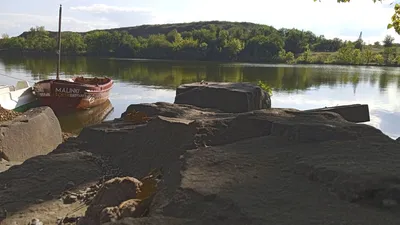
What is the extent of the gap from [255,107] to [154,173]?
5.51 m

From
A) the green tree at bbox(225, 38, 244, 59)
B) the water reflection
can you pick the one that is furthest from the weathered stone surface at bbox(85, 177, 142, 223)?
the green tree at bbox(225, 38, 244, 59)

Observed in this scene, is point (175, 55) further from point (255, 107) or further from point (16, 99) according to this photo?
point (255, 107)

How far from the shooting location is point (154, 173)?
231 inches

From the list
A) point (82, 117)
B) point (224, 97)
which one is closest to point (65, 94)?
point (82, 117)

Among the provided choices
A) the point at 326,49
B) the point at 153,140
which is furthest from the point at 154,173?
the point at 326,49

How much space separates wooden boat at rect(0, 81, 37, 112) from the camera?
65.4ft

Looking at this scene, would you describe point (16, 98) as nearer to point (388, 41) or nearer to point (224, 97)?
point (224, 97)

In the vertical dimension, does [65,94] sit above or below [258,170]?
below

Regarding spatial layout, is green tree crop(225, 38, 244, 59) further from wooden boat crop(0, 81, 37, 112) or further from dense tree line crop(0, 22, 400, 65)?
wooden boat crop(0, 81, 37, 112)

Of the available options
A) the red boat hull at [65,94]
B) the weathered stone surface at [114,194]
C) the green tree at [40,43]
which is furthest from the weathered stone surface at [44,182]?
the green tree at [40,43]

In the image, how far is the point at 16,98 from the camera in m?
21.1

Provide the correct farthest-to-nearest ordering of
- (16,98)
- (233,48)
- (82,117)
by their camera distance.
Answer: (233,48) < (82,117) < (16,98)

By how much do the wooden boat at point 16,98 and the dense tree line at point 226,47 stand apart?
273 ft

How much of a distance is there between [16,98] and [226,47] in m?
91.6
